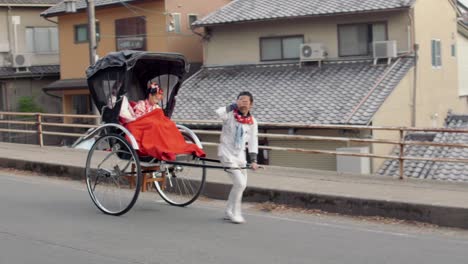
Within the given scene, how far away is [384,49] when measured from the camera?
75.3ft

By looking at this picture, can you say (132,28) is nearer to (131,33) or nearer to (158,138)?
(131,33)

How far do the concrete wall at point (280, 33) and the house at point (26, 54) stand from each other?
12.4m

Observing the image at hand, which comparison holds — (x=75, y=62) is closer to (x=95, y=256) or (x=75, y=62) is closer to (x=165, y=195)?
(x=165, y=195)

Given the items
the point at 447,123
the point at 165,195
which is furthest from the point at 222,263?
the point at 447,123

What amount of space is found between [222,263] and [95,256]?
1342 millimetres

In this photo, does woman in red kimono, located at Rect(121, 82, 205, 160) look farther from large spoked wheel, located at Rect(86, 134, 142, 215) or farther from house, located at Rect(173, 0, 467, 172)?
house, located at Rect(173, 0, 467, 172)

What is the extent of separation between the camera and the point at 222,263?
6.87m

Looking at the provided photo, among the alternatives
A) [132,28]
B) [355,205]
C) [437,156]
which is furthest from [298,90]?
[355,205]

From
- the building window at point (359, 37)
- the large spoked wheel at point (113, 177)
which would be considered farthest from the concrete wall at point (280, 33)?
the large spoked wheel at point (113, 177)

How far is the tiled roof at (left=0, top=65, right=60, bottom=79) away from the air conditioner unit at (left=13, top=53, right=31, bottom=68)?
389 mm

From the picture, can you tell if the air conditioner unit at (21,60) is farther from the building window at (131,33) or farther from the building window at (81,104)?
the building window at (131,33)

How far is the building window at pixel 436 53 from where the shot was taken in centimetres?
2567

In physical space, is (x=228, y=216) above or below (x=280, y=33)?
below

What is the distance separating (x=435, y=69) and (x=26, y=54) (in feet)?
67.4
